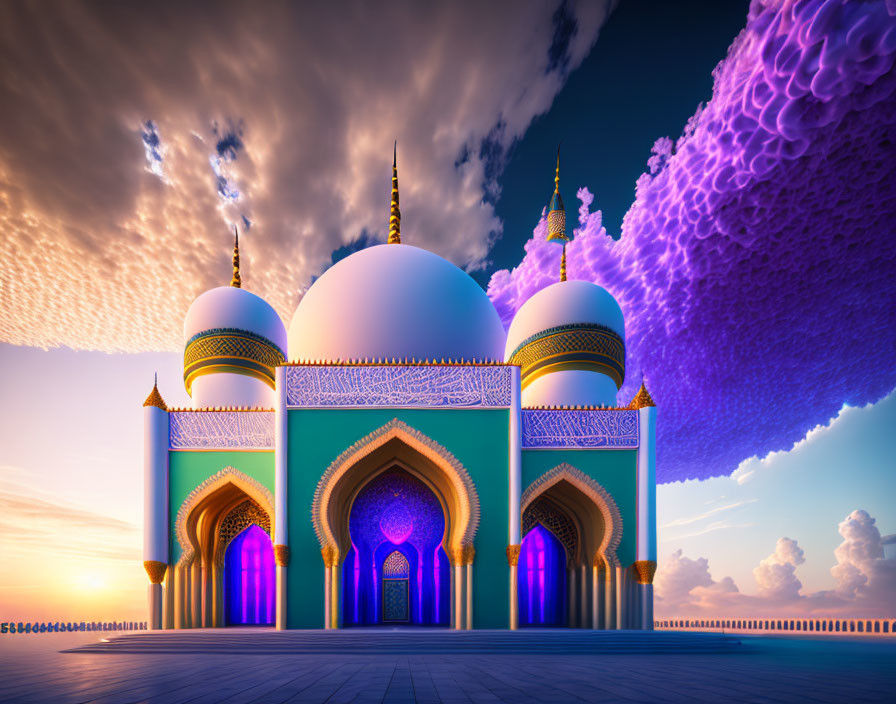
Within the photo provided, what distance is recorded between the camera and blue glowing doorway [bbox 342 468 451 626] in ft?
29.4

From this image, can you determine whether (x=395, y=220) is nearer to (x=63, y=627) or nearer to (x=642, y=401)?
(x=642, y=401)

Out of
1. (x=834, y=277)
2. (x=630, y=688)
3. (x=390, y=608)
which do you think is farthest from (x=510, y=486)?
(x=834, y=277)

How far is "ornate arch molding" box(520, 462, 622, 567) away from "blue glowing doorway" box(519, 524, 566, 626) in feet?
4.11

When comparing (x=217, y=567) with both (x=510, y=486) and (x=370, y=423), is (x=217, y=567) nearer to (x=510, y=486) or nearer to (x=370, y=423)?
(x=370, y=423)

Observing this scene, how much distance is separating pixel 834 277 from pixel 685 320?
4.22 m

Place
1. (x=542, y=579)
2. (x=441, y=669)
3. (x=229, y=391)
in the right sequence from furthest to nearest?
(x=229, y=391), (x=542, y=579), (x=441, y=669)

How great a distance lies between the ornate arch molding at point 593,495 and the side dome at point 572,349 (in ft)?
8.46

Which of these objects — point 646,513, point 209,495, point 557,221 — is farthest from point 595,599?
point 557,221

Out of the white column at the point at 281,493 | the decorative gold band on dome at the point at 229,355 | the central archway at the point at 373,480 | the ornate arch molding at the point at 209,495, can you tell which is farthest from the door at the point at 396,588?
the decorative gold band on dome at the point at 229,355

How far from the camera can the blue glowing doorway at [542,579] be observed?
9.29m

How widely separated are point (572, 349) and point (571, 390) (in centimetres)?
90

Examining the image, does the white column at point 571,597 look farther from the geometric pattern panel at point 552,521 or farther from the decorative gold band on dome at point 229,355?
the decorative gold band on dome at point 229,355

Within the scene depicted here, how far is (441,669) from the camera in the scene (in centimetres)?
482

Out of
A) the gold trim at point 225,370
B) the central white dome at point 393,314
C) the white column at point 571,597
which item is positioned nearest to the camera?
the white column at point 571,597
